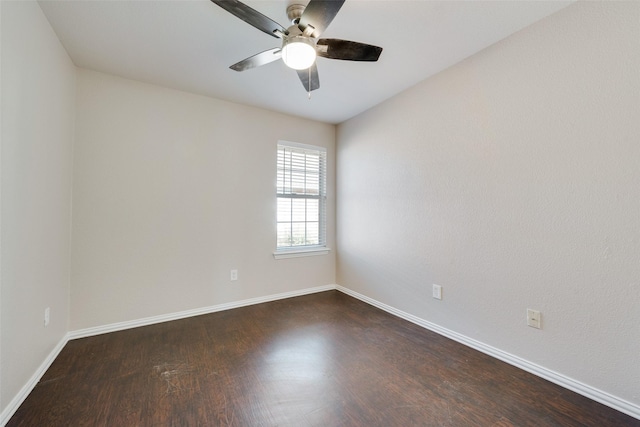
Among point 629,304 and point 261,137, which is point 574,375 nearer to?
point 629,304

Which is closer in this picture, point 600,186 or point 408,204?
point 600,186

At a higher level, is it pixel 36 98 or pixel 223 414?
pixel 36 98

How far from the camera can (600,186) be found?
5.03 ft

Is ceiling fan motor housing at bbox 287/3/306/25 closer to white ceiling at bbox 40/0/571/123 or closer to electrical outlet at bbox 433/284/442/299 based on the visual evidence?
white ceiling at bbox 40/0/571/123

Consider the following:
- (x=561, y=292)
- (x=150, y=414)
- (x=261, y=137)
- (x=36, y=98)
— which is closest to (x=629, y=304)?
(x=561, y=292)

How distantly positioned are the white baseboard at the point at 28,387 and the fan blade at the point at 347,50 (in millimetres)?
2665

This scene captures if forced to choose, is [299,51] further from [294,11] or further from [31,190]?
[31,190]

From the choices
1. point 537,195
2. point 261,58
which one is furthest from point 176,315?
point 537,195

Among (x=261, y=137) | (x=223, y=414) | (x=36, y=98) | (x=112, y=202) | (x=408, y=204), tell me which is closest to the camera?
(x=223, y=414)

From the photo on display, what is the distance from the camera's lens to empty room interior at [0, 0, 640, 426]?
4.81 feet

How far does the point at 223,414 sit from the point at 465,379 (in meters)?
1.52

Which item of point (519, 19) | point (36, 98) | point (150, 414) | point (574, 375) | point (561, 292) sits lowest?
point (150, 414)

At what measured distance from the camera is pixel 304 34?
4.98ft

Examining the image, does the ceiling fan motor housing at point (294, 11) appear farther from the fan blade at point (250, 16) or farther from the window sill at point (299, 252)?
the window sill at point (299, 252)
